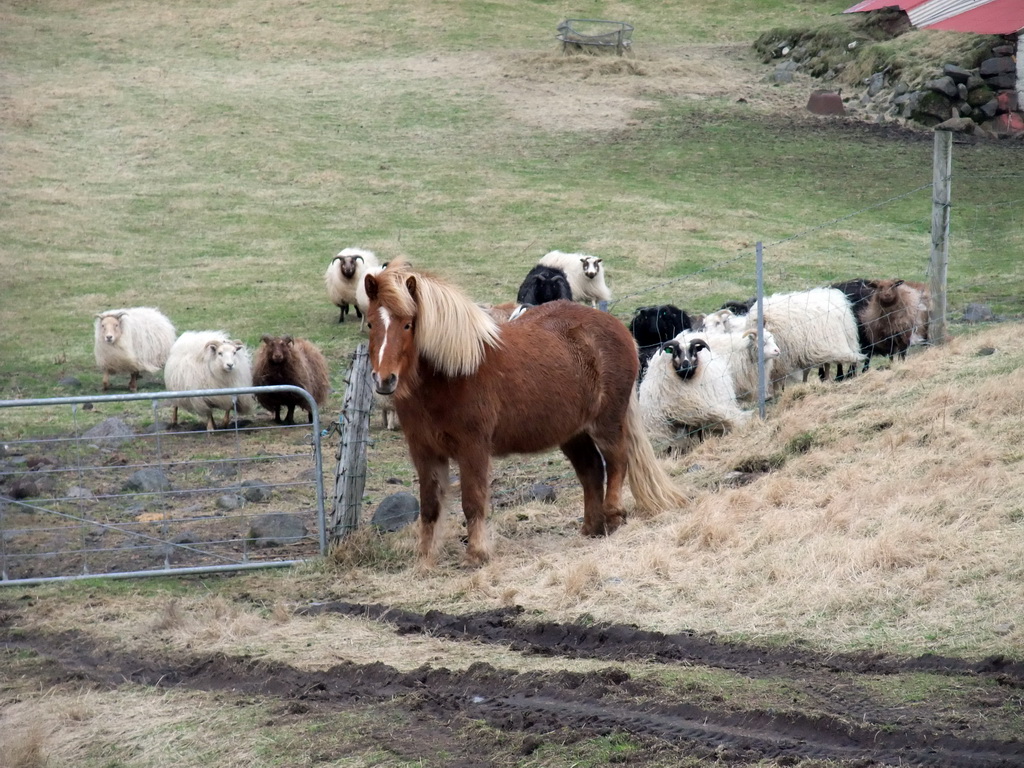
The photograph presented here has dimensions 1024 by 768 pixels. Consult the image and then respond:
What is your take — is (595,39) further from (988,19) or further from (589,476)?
(988,19)

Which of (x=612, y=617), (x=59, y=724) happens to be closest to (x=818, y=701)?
(x=612, y=617)

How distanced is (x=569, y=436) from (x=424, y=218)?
53.7 ft

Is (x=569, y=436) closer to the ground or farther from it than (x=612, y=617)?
farther from it

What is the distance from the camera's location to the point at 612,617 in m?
7.00

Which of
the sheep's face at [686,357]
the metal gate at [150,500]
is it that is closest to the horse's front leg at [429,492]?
the metal gate at [150,500]

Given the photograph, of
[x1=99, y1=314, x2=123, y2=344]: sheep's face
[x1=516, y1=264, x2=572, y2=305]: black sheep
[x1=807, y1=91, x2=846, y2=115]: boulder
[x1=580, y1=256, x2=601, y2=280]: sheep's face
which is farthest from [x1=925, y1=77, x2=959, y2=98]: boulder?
[x1=99, y1=314, x2=123, y2=344]: sheep's face

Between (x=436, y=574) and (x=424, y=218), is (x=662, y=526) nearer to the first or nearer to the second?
(x=436, y=574)

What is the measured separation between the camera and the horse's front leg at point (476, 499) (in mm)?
8398

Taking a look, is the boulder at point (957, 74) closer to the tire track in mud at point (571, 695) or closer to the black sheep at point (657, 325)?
the black sheep at point (657, 325)

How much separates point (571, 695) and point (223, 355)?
9499 mm

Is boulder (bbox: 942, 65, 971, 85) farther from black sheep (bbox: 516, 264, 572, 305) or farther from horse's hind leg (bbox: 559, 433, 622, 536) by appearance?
horse's hind leg (bbox: 559, 433, 622, 536)

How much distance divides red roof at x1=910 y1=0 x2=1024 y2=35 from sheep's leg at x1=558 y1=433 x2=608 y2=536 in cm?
385

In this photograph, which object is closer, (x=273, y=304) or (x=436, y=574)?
(x=436, y=574)

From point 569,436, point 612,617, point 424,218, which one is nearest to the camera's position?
point 612,617
